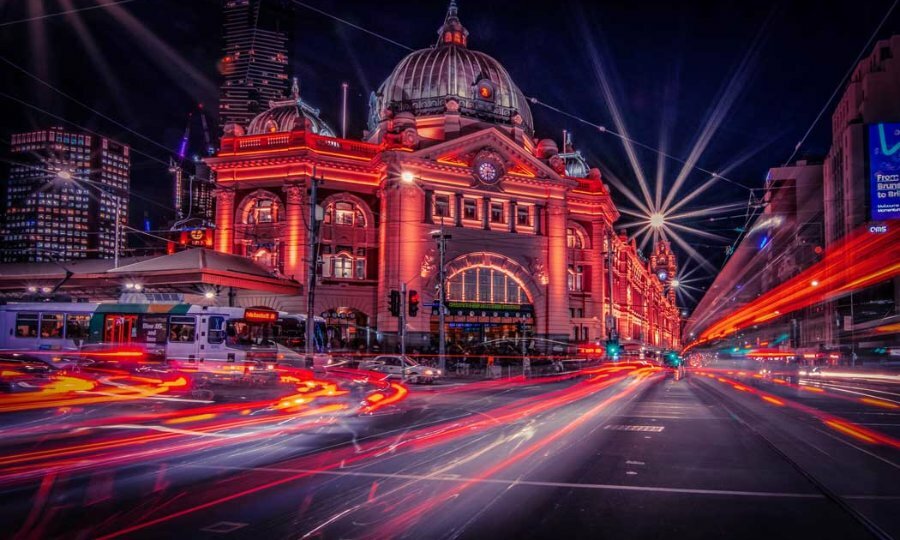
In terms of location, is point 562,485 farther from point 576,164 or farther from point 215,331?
point 576,164

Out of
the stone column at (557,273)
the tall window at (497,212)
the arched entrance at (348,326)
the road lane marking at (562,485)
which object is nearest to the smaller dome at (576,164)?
the stone column at (557,273)

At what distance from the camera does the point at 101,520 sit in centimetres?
759

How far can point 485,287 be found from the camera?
197ft

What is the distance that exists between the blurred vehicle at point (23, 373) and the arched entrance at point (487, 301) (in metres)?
33.1

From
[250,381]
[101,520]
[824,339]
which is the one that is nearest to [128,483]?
[101,520]

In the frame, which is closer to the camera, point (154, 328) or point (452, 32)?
point (154, 328)

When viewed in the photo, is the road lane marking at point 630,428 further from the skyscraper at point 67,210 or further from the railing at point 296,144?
the skyscraper at point 67,210

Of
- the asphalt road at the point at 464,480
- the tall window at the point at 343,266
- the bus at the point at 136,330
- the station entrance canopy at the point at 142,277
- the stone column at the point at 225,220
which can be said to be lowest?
the asphalt road at the point at 464,480

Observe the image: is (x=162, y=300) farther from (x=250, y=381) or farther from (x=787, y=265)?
(x=787, y=265)

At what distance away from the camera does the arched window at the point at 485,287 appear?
58656 mm

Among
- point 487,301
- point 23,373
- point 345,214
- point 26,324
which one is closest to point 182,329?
point 26,324

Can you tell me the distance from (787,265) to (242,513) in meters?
105

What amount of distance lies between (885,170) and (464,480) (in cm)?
2044

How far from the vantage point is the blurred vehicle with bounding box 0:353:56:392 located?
936 inches
